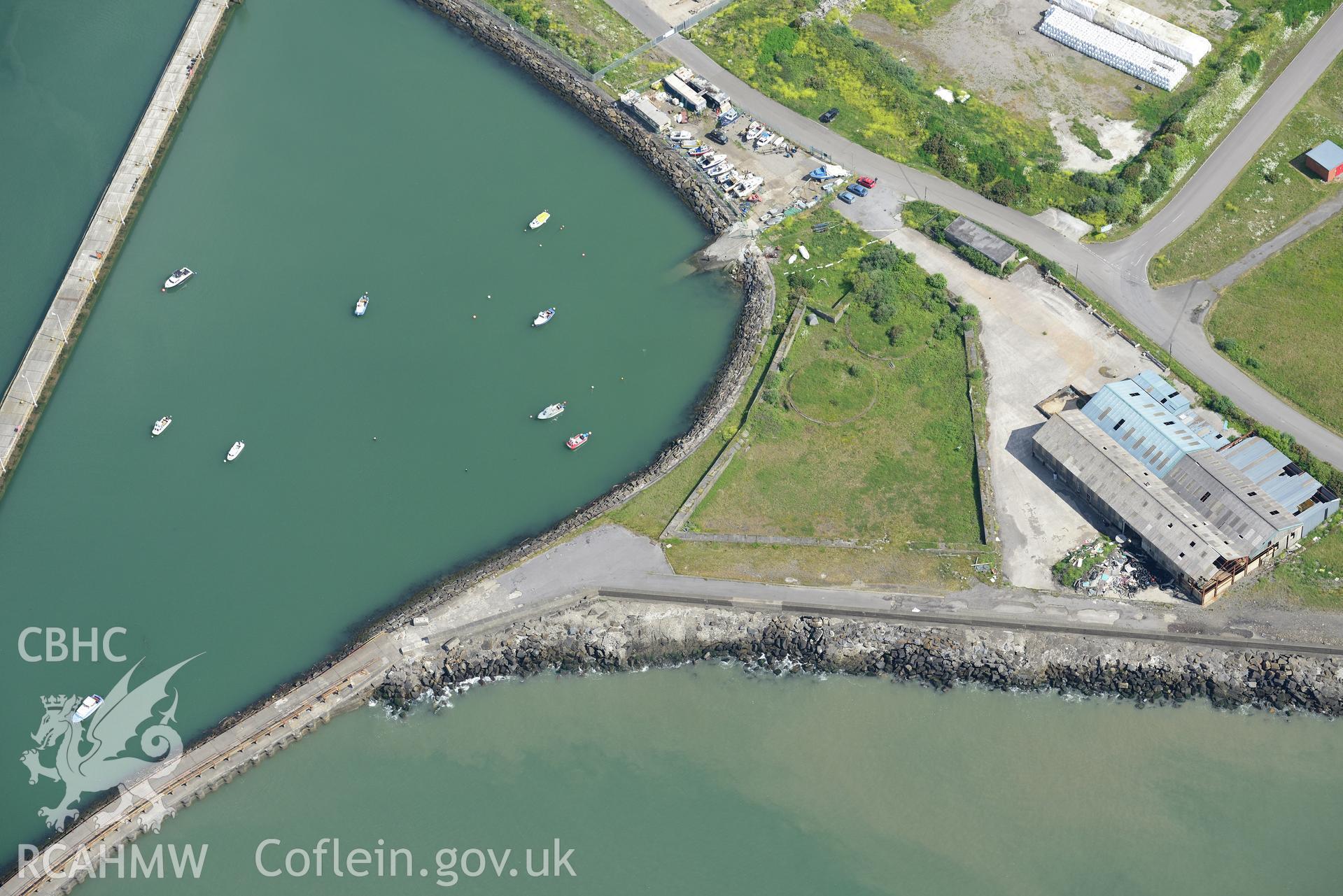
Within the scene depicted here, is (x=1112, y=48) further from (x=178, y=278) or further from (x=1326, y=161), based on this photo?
(x=178, y=278)

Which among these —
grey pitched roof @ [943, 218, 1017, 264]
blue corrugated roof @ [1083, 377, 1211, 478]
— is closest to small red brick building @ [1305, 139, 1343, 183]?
grey pitched roof @ [943, 218, 1017, 264]

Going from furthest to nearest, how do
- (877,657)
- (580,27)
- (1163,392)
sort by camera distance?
(580,27), (1163,392), (877,657)

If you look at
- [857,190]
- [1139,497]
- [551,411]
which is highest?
[857,190]

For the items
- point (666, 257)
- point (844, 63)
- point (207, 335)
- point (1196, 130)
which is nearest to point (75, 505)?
point (207, 335)

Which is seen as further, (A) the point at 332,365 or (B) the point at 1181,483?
(A) the point at 332,365

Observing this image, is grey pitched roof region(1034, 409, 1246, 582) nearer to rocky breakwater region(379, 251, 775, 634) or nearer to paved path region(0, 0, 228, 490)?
rocky breakwater region(379, 251, 775, 634)

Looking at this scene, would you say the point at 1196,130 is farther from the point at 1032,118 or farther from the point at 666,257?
the point at 666,257

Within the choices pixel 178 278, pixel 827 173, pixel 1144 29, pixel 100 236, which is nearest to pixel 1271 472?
pixel 827 173

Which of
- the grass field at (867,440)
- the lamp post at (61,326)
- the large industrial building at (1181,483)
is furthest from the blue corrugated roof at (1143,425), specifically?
the lamp post at (61,326)
